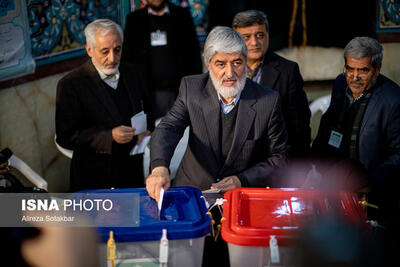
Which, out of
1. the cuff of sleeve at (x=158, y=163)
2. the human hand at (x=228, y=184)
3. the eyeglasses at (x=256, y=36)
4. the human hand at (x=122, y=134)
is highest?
the eyeglasses at (x=256, y=36)

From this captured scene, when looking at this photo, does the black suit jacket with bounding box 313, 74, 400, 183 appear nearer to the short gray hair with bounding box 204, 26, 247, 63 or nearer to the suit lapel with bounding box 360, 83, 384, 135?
the suit lapel with bounding box 360, 83, 384, 135

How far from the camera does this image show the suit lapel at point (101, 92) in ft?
9.82

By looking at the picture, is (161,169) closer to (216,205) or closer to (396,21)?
(216,205)

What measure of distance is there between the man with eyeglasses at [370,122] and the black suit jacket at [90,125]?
1392 millimetres

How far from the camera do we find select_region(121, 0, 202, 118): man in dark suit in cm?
448

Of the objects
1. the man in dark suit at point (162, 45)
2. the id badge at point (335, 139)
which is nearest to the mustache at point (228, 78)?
the id badge at point (335, 139)

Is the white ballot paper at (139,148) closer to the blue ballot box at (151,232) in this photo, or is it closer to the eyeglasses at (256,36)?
the eyeglasses at (256,36)

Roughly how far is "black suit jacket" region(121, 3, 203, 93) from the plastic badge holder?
2932mm

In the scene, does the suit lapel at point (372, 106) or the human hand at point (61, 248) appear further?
the suit lapel at point (372, 106)

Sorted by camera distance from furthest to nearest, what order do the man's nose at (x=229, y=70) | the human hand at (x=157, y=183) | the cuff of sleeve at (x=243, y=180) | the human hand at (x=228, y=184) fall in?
the man's nose at (x=229, y=70) < the cuff of sleeve at (x=243, y=180) < the human hand at (x=228, y=184) < the human hand at (x=157, y=183)

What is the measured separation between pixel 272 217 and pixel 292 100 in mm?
1494

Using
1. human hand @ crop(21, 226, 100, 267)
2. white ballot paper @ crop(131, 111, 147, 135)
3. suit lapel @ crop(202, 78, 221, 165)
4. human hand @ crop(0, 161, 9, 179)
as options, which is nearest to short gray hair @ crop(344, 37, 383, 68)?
suit lapel @ crop(202, 78, 221, 165)

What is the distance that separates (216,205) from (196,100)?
28.0 inches

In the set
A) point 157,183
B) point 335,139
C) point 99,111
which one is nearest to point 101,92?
point 99,111
